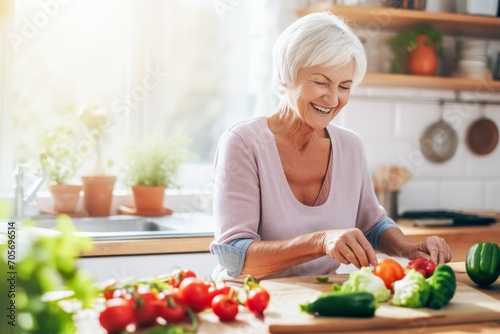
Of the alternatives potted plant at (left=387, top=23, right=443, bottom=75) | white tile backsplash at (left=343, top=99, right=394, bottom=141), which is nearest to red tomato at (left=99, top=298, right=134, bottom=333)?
white tile backsplash at (left=343, top=99, right=394, bottom=141)

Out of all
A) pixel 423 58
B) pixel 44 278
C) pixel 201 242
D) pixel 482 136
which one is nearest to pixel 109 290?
pixel 44 278

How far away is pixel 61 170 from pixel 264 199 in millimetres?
1268

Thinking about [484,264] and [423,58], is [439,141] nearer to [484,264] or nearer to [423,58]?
[423,58]

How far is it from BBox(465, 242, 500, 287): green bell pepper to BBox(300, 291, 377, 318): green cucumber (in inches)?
16.8

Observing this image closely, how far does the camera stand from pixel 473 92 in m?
3.28

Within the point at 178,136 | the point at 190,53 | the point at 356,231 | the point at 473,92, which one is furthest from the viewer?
the point at 473,92

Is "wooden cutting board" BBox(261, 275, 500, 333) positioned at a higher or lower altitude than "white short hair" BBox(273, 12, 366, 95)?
lower

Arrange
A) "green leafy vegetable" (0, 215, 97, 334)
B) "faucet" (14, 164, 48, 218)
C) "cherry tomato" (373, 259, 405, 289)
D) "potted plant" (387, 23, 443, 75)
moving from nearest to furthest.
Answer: "green leafy vegetable" (0, 215, 97, 334) < "cherry tomato" (373, 259, 405, 289) < "faucet" (14, 164, 48, 218) < "potted plant" (387, 23, 443, 75)

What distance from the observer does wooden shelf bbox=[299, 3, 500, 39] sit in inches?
106

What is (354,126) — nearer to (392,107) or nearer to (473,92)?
(392,107)

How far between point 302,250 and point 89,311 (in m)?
0.59

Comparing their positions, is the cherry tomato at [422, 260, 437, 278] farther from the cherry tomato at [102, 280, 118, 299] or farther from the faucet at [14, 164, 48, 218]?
the faucet at [14, 164, 48, 218]

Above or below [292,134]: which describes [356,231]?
below

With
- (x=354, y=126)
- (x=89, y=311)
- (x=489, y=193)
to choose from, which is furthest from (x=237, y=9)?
(x=89, y=311)
